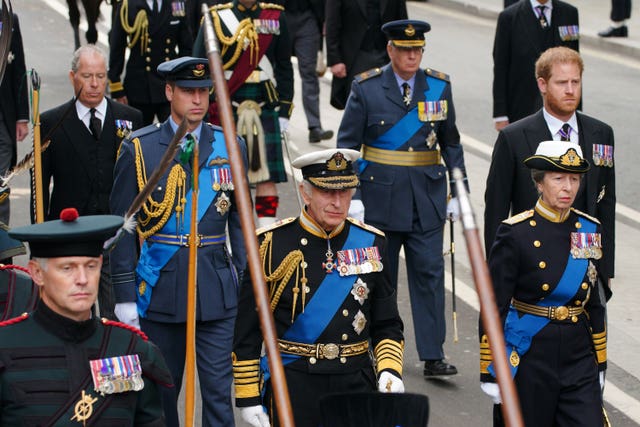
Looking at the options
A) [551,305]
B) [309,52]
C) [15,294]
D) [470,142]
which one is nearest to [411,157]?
[551,305]

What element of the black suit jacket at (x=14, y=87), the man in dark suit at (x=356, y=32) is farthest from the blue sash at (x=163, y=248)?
the man in dark suit at (x=356, y=32)

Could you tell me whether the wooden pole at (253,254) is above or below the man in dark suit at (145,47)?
above

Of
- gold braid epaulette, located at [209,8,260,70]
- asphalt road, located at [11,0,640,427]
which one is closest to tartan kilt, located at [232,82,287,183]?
gold braid epaulette, located at [209,8,260,70]

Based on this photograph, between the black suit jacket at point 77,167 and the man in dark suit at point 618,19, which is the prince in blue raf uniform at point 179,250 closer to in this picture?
the black suit jacket at point 77,167

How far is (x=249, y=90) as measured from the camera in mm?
11961

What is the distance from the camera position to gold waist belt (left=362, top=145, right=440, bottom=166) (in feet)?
31.2

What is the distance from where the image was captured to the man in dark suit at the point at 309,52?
616 inches

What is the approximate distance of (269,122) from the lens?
12.1 meters

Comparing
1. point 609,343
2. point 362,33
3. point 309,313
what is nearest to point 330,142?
point 362,33

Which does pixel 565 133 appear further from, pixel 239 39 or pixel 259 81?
pixel 259 81

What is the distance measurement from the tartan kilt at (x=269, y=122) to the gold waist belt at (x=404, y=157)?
8.24 ft

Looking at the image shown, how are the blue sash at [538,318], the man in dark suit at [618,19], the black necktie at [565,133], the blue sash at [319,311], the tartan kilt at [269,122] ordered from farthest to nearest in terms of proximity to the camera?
the man in dark suit at [618,19] → the tartan kilt at [269,122] → the black necktie at [565,133] → the blue sash at [538,318] → the blue sash at [319,311]

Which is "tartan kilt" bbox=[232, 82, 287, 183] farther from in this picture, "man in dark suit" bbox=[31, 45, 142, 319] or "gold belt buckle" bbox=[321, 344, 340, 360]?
"gold belt buckle" bbox=[321, 344, 340, 360]

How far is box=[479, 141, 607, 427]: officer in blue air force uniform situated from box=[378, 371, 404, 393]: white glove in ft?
2.77
